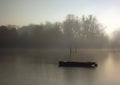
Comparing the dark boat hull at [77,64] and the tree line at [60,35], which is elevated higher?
the tree line at [60,35]

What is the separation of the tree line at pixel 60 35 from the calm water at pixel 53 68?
0.14 m

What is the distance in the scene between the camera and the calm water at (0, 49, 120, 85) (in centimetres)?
450

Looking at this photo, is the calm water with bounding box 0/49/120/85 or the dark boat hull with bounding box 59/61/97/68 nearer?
the calm water with bounding box 0/49/120/85

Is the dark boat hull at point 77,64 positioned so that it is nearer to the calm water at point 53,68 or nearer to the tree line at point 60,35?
the calm water at point 53,68

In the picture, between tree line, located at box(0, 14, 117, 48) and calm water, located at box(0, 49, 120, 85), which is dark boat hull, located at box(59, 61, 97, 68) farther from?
tree line, located at box(0, 14, 117, 48)

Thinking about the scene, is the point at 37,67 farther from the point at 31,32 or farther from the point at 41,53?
the point at 31,32

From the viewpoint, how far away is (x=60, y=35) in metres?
4.54

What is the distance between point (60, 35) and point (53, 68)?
3.13ft

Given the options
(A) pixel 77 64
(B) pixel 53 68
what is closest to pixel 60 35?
(A) pixel 77 64

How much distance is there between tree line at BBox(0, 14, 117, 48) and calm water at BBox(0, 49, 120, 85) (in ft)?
0.46

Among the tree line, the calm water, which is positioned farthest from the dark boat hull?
the tree line

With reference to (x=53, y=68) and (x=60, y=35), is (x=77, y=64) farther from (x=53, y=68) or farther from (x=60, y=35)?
(x=60, y=35)

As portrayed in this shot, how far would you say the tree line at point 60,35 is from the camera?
174 inches

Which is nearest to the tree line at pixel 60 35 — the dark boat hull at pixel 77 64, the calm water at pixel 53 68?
the calm water at pixel 53 68
